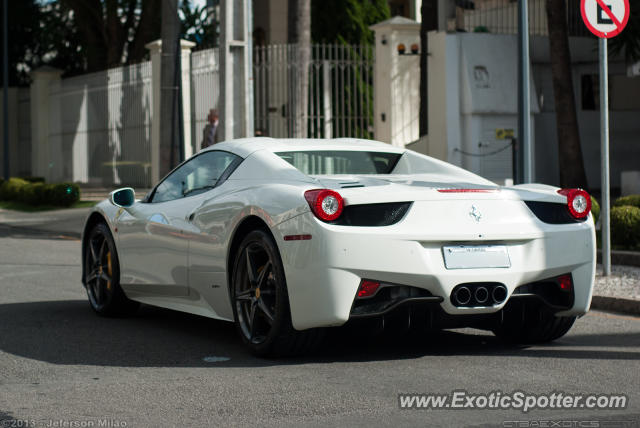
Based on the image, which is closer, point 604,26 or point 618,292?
point 618,292

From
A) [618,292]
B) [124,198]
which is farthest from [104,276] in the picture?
[618,292]

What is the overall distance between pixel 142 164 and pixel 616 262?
1935 centimetres

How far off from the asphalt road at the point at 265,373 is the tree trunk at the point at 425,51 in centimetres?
1460

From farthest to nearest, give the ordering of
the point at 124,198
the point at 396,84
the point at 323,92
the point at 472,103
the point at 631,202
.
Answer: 1. the point at 323,92
2. the point at 396,84
3. the point at 472,103
4. the point at 631,202
5. the point at 124,198

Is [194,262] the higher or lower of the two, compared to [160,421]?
higher

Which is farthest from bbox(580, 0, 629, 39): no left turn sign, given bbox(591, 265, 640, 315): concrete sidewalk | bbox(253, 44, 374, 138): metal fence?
bbox(253, 44, 374, 138): metal fence

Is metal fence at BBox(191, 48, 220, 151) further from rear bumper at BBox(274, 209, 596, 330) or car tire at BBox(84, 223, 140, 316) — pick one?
rear bumper at BBox(274, 209, 596, 330)

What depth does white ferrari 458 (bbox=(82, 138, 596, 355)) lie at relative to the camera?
636 centimetres

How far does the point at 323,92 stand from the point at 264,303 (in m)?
18.1

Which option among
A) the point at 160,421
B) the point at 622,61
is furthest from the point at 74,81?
the point at 160,421

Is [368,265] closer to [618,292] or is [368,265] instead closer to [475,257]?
[475,257]

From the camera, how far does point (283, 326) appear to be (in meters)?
6.58

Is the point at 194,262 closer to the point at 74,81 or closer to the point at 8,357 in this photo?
the point at 8,357

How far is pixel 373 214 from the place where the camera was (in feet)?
21.2
